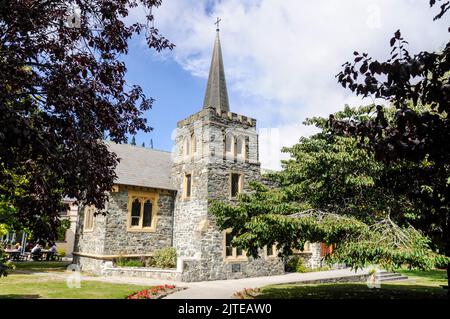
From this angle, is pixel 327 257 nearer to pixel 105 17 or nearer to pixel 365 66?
pixel 365 66

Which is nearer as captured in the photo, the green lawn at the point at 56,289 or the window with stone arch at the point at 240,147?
the green lawn at the point at 56,289

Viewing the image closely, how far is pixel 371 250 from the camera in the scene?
8.67 m

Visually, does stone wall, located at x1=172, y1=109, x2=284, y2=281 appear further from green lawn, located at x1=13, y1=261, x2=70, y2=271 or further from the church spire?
green lawn, located at x1=13, y1=261, x2=70, y2=271

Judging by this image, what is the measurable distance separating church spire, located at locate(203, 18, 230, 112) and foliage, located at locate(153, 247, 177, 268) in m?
10.3

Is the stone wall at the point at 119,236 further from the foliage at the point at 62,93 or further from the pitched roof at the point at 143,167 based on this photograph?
the foliage at the point at 62,93

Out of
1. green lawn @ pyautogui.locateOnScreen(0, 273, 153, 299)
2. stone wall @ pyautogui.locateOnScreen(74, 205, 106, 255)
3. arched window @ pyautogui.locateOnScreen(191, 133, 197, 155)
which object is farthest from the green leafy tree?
stone wall @ pyautogui.locateOnScreen(74, 205, 106, 255)

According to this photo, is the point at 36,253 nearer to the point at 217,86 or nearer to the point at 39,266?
the point at 39,266

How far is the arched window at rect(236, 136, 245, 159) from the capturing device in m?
23.1

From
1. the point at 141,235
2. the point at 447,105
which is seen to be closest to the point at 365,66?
the point at 447,105

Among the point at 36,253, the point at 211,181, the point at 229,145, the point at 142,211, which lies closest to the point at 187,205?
the point at 211,181

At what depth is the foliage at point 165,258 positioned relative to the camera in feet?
70.0

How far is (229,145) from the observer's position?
2264 cm

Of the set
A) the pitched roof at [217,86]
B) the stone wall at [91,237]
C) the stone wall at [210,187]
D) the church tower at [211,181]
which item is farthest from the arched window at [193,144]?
the stone wall at [91,237]

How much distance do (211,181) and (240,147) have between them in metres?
3.40
